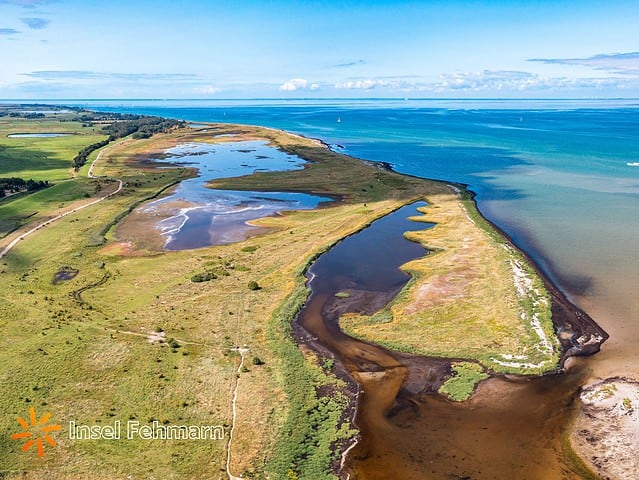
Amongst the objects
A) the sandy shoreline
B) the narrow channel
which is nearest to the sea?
the sandy shoreline

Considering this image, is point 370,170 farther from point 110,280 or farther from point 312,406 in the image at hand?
point 312,406

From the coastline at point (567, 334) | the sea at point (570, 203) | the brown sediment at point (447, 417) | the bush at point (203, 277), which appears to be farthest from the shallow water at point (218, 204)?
the brown sediment at point (447, 417)

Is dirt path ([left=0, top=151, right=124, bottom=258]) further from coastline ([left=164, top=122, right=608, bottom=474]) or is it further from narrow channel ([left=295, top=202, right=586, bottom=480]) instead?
coastline ([left=164, top=122, right=608, bottom=474])

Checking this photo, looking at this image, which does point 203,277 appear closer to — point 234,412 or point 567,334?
point 234,412

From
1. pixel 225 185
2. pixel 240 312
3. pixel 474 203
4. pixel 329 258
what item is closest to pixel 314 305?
pixel 240 312

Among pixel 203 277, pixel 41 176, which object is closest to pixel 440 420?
pixel 203 277

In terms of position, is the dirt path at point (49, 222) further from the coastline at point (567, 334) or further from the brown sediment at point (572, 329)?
the brown sediment at point (572, 329)
